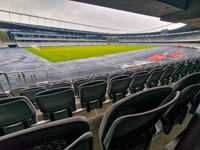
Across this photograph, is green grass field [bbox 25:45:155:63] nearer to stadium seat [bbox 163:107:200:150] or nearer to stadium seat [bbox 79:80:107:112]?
→ stadium seat [bbox 79:80:107:112]

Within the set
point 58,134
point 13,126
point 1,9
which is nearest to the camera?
point 58,134

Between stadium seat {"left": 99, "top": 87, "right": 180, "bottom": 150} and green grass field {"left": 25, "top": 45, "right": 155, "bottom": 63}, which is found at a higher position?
green grass field {"left": 25, "top": 45, "right": 155, "bottom": 63}

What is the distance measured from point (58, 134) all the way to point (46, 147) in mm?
146

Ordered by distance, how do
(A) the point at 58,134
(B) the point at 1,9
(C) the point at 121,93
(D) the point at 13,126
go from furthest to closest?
(B) the point at 1,9, (C) the point at 121,93, (D) the point at 13,126, (A) the point at 58,134

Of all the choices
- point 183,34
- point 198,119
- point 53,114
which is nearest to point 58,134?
point 53,114

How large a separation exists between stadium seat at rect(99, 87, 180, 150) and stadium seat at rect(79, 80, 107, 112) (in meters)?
1.18

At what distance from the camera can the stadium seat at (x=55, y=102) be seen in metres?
1.69

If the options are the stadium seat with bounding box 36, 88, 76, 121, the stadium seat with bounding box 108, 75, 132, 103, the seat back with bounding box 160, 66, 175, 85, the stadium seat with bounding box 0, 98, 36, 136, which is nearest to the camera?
the stadium seat with bounding box 0, 98, 36, 136

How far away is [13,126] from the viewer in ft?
5.52

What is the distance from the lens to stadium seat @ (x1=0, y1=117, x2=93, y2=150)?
504 mm

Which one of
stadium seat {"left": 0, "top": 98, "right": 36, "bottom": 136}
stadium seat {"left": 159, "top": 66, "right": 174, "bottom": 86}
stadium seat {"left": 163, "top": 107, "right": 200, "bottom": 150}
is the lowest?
stadium seat {"left": 163, "top": 107, "right": 200, "bottom": 150}

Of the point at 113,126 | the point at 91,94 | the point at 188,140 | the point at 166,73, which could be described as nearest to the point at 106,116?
the point at 113,126

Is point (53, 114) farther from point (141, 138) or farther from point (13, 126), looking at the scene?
point (141, 138)

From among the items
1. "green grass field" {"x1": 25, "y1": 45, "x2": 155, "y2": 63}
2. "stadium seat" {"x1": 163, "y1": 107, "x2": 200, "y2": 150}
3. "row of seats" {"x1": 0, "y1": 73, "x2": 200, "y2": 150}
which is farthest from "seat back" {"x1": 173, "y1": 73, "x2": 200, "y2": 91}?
"green grass field" {"x1": 25, "y1": 45, "x2": 155, "y2": 63}
